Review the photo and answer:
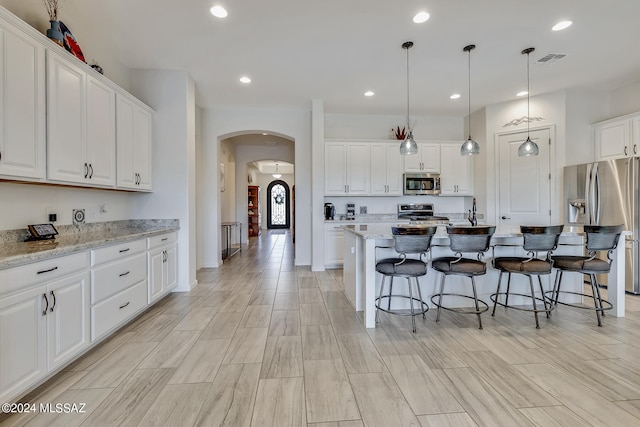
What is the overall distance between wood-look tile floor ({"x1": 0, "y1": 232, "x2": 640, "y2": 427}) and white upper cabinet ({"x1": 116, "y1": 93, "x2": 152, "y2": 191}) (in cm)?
161

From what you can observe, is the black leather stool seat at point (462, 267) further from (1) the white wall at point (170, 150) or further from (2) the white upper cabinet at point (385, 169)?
(1) the white wall at point (170, 150)

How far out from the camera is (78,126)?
262 centimetres

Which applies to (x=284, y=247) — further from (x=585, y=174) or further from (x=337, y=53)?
(x=585, y=174)

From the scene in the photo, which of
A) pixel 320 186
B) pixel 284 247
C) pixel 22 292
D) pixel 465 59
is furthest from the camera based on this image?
pixel 284 247

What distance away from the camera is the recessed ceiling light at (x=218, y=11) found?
2.75m

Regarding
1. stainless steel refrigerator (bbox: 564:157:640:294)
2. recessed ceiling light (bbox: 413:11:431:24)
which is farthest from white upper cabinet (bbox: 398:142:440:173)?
recessed ceiling light (bbox: 413:11:431:24)

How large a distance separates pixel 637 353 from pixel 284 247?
7.09 meters

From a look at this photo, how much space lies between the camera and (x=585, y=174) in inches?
171

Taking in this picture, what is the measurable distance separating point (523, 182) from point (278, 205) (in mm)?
11651

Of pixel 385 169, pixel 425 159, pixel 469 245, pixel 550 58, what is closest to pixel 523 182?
pixel 425 159

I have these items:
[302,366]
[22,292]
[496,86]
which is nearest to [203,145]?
[22,292]

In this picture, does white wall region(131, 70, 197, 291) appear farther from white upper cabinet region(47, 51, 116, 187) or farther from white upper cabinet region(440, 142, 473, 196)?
white upper cabinet region(440, 142, 473, 196)

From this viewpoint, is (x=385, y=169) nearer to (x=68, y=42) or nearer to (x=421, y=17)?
(x=421, y=17)

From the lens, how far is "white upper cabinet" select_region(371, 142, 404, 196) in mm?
5766
